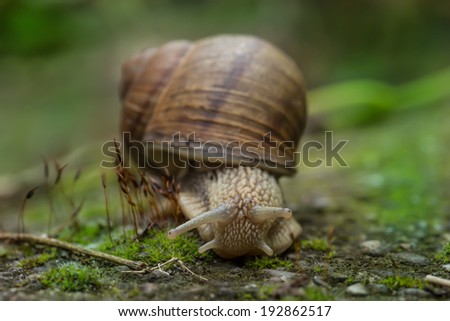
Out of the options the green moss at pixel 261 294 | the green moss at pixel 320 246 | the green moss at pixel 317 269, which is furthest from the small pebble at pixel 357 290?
the green moss at pixel 320 246

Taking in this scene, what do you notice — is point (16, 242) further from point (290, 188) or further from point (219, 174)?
point (290, 188)

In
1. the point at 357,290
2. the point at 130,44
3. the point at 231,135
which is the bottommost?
the point at 357,290

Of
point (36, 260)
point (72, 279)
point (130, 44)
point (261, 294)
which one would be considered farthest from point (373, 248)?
point (130, 44)

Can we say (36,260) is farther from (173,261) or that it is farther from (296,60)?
(296,60)

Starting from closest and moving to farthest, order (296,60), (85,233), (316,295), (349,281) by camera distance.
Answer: (316,295) < (349,281) < (85,233) < (296,60)

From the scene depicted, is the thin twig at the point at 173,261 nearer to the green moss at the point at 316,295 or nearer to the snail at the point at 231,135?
the snail at the point at 231,135

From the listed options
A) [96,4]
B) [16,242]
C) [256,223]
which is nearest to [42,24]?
[96,4]
